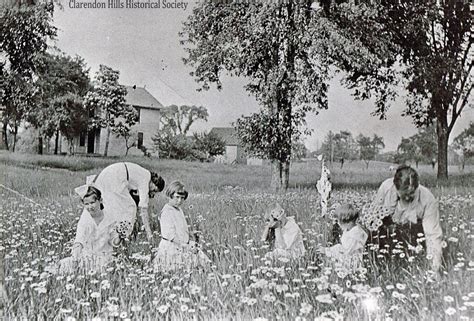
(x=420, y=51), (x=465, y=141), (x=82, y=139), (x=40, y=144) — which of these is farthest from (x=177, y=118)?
(x=465, y=141)

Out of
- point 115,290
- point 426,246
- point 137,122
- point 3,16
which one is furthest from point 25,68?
point 426,246

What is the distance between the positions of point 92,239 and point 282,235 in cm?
76

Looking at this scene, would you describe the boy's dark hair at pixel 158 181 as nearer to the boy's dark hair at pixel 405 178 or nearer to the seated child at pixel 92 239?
the seated child at pixel 92 239

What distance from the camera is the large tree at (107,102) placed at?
6.89ft

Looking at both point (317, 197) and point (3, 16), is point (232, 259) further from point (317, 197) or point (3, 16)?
point (3, 16)

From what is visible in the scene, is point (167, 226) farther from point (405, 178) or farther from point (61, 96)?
point (405, 178)

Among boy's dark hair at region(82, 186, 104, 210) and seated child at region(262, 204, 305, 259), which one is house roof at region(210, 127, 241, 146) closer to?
seated child at region(262, 204, 305, 259)

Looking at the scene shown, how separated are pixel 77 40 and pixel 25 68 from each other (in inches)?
10.7

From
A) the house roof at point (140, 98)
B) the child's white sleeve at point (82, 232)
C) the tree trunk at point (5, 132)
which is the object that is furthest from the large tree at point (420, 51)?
the tree trunk at point (5, 132)

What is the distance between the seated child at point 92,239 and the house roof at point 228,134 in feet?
1.80

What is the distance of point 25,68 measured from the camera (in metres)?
2.21

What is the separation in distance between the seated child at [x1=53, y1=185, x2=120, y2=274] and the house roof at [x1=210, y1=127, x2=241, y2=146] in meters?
0.55

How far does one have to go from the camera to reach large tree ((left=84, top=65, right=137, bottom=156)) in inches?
82.7

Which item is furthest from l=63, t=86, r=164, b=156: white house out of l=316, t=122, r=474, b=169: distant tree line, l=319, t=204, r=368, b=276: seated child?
l=319, t=204, r=368, b=276: seated child
